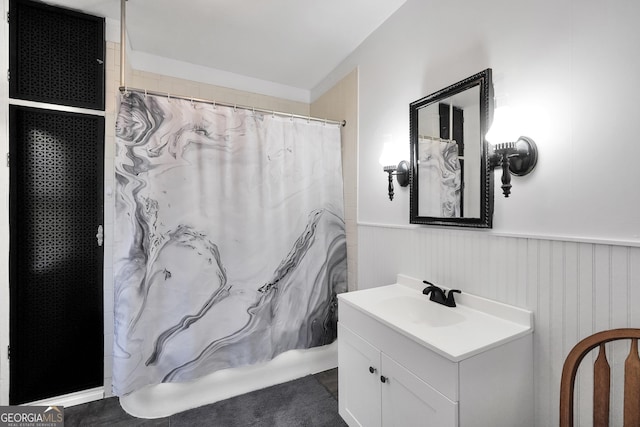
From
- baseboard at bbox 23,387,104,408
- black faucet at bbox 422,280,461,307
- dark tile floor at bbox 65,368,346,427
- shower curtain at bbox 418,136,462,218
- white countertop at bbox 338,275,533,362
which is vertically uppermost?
shower curtain at bbox 418,136,462,218

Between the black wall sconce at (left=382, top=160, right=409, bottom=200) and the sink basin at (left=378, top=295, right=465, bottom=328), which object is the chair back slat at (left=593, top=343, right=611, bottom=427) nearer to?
the sink basin at (left=378, top=295, right=465, bottom=328)

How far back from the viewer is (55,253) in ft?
5.80

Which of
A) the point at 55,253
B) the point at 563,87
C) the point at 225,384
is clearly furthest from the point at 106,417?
the point at 563,87

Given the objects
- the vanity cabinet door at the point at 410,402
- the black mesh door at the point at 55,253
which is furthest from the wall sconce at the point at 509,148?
the black mesh door at the point at 55,253

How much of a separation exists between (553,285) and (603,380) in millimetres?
307

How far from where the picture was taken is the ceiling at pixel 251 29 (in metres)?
1.74

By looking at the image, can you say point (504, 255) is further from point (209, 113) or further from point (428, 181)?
point (209, 113)

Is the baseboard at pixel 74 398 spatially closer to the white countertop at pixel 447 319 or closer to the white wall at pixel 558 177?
the white countertop at pixel 447 319

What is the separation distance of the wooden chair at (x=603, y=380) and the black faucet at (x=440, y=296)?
49 cm

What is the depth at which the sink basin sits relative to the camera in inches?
51.0

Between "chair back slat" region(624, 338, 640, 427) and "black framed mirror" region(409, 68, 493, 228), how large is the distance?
0.58 metres

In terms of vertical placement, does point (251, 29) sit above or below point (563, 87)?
above

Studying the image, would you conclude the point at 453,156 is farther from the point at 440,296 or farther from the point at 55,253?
the point at 55,253

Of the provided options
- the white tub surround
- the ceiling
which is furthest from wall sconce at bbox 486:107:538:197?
the white tub surround
